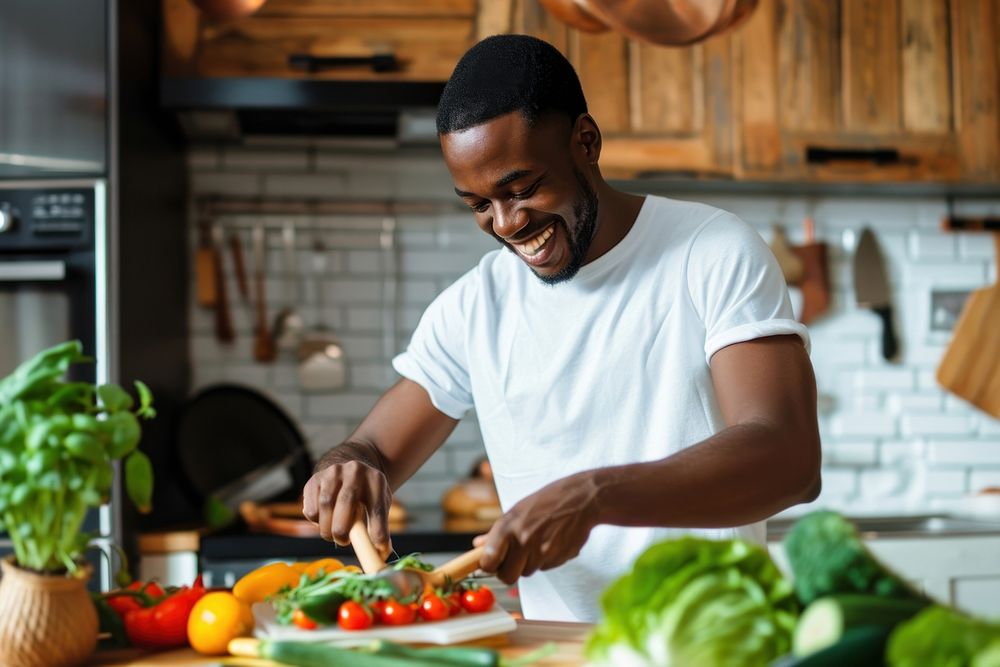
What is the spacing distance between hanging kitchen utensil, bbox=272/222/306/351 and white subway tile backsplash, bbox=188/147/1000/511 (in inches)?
0.6

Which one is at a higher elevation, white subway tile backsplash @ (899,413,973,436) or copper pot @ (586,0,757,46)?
copper pot @ (586,0,757,46)

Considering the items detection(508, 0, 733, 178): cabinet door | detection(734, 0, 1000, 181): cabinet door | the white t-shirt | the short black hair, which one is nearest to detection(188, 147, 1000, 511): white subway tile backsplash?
detection(508, 0, 733, 178): cabinet door

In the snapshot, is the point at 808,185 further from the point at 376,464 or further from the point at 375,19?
the point at 376,464

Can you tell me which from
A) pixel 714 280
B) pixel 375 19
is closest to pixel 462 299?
pixel 714 280

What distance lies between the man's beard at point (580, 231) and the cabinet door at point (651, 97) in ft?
4.20

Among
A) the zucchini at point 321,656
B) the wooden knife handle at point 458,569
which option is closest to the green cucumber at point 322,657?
the zucchini at point 321,656

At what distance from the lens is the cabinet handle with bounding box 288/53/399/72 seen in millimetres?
2887

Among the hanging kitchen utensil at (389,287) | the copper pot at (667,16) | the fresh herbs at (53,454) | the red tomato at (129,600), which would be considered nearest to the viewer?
the fresh herbs at (53,454)

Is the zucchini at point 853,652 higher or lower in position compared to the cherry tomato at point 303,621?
higher

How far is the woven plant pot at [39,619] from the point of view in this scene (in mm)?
1221

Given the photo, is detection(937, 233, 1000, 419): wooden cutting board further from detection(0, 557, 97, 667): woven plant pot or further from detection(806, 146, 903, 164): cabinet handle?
detection(0, 557, 97, 667): woven plant pot

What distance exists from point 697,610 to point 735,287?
79cm

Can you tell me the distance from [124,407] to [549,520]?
0.49 m

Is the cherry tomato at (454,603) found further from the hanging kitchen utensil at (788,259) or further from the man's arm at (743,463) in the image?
the hanging kitchen utensil at (788,259)
